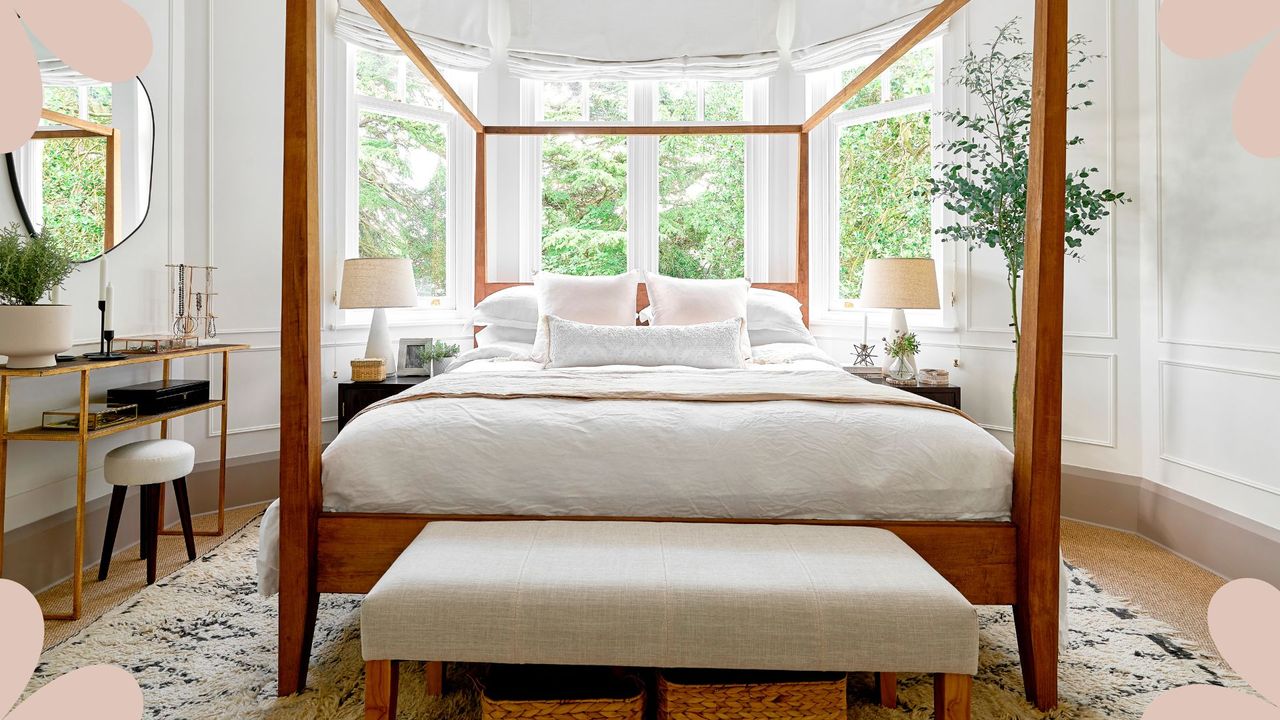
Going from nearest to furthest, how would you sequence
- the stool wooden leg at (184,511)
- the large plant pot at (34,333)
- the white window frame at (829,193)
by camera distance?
the large plant pot at (34,333)
the stool wooden leg at (184,511)
the white window frame at (829,193)

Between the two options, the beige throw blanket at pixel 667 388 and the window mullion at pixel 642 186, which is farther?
the window mullion at pixel 642 186

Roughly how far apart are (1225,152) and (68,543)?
4434mm

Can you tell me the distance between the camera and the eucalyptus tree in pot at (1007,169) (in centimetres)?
297

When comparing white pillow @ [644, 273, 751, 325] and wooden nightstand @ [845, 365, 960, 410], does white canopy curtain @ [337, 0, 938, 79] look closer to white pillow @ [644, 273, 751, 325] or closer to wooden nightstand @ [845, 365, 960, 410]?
white pillow @ [644, 273, 751, 325]

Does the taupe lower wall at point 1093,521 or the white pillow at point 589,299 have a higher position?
the white pillow at point 589,299

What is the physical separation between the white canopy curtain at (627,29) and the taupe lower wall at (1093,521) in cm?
235

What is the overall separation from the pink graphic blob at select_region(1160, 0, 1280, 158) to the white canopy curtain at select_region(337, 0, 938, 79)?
181cm

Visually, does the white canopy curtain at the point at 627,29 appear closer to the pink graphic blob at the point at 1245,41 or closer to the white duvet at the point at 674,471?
the pink graphic blob at the point at 1245,41

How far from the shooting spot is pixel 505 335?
12.2 feet

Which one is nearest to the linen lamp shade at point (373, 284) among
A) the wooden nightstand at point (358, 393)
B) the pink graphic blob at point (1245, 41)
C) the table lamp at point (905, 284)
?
the wooden nightstand at point (358, 393)

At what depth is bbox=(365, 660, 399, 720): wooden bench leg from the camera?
142cm

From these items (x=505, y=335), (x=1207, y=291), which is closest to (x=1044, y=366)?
(x=1207, y=291)

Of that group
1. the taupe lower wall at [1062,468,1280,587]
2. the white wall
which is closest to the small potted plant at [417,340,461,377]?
the taupe lower wall at [1062,468,1280,587]

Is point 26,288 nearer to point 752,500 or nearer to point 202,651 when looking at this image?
point 202,651
